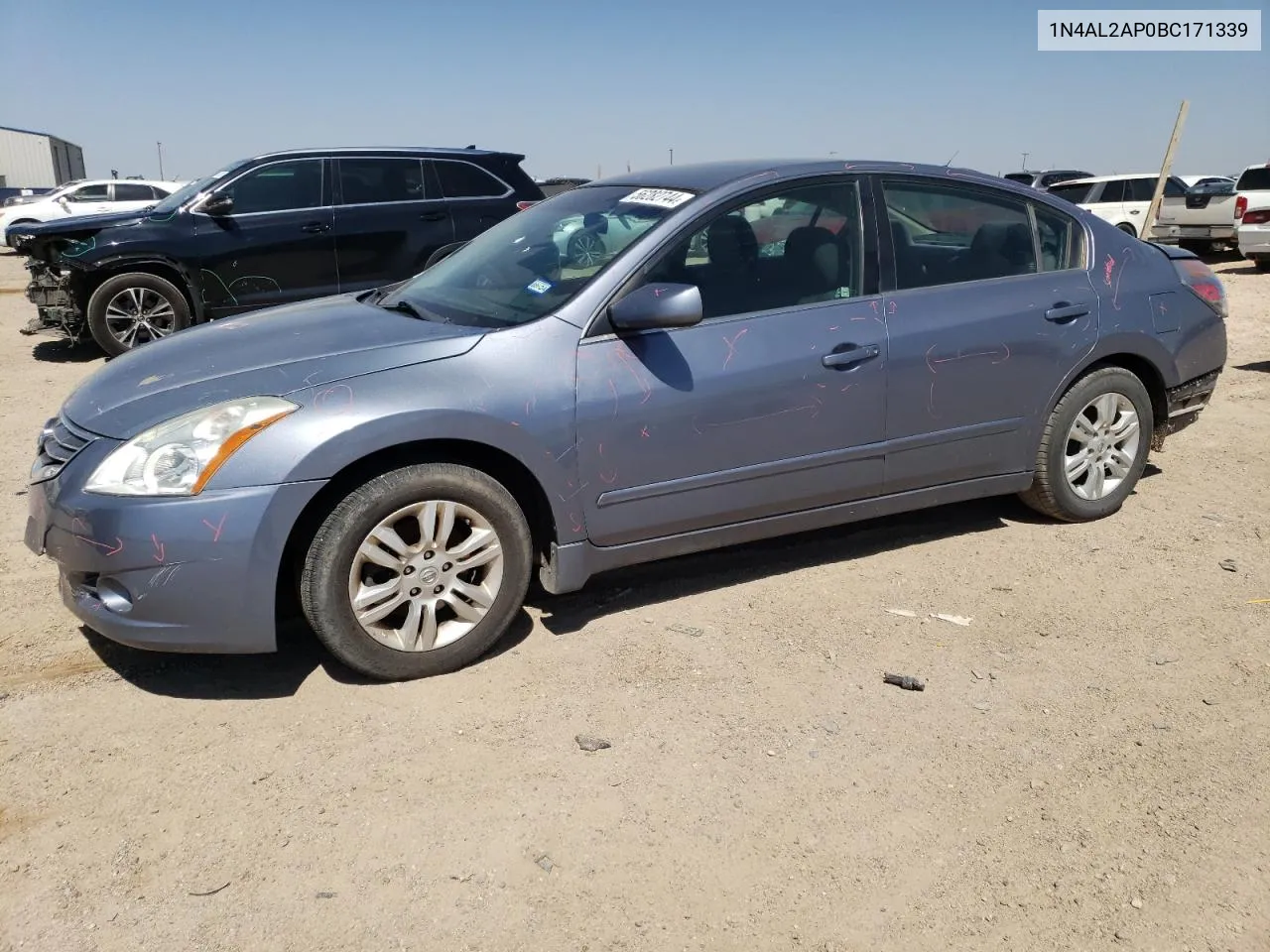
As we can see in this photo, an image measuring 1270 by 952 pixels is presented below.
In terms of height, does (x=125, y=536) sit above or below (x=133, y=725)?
above

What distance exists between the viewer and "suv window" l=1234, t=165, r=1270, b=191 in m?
17.1

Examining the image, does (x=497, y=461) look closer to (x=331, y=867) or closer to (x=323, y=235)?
(x=331, y=867)

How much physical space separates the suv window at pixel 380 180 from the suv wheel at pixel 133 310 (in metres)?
1.72

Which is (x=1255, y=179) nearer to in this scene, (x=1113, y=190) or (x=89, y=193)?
(x=1113, y=190)

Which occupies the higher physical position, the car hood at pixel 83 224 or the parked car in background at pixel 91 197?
the parked car in background at pixel 91 197

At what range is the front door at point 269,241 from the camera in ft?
30.1

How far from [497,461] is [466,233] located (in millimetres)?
6735

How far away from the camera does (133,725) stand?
3.29 meters

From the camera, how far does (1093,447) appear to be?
497 centimetres

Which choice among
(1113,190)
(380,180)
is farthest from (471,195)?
(1113,190)

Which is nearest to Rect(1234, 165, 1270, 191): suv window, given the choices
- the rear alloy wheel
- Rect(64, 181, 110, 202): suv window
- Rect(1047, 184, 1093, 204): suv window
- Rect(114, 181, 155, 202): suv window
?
Rect(1047, 184, 1093, 204): suv window

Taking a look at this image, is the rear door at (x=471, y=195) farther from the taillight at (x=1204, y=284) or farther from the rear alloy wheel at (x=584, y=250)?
the taillight at (x=1204, y=284)

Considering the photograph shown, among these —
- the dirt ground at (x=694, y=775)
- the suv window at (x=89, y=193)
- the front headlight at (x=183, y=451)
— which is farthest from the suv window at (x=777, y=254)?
the suv window at (x=89, y=193)

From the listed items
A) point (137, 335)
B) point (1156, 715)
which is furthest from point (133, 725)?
point (137, 335)
